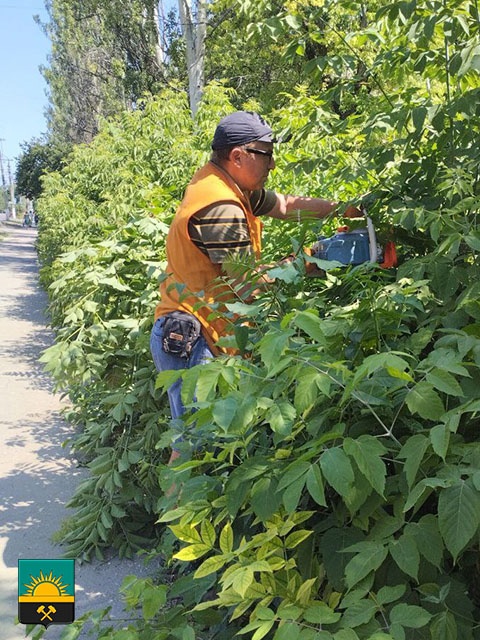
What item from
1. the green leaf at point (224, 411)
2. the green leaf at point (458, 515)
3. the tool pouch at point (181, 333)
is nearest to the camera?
the green leaf at point (458, 515)

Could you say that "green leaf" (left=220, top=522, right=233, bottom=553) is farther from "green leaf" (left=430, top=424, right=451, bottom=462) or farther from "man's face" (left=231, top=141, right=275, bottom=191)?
"man's face" (left=231, top=141, right=275, bottom=191)

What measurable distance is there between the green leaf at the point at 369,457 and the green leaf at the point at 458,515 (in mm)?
126

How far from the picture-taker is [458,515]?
1271mm

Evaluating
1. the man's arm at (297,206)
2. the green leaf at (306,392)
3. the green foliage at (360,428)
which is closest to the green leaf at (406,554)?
the green foliage at (360,428)

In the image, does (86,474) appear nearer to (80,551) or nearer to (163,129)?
(80,551)

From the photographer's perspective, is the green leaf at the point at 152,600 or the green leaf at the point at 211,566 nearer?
the green leaf at the point at 211,566

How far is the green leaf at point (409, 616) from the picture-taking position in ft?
4.43

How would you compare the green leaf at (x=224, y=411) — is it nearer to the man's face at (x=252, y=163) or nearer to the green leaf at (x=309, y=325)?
the green leaf at (x=309, y=325)

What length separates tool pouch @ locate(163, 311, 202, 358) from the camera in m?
2.88

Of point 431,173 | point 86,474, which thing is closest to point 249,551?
point 431,173

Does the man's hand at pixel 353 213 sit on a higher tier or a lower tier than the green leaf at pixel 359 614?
higher

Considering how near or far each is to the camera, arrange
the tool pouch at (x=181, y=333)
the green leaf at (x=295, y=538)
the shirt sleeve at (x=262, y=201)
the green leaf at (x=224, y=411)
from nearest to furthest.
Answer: the green leaf at (x=224, y=411)
the green leaf at (x=295, y=538)
the tool pouch at (x=181, y=333)
the shirt sleeve at (x=262, y=201)

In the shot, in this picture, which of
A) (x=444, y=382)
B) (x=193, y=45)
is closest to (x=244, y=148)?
(x=444, y=382)

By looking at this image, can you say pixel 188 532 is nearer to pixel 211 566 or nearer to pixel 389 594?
pixel 211 566
